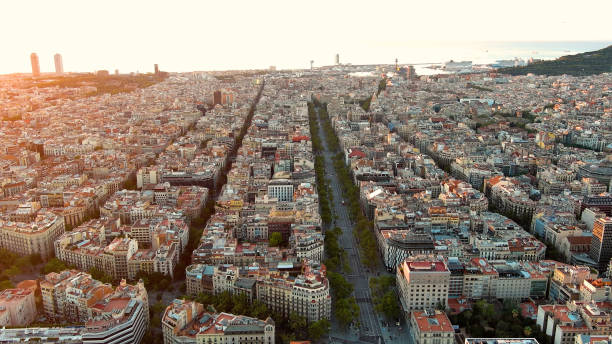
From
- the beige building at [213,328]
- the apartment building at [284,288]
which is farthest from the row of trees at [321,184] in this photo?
the beige building at [213,328]

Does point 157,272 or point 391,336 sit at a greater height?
point 157,272

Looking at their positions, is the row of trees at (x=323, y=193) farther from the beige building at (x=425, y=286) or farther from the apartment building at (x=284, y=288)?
the beige building at (x=425, y=286)

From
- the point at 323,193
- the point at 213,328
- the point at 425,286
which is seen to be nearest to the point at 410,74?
the point at 323,193

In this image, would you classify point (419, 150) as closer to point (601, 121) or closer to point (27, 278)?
point (601, 121)

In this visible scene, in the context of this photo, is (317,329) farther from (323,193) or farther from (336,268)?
(323,193)

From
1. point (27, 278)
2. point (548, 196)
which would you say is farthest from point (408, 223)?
point (27, 278)

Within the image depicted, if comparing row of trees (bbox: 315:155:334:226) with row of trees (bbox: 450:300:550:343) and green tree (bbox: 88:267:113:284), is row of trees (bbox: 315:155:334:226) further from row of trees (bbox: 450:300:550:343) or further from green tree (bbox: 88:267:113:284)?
green tree (bbox: 88:267:113:284)

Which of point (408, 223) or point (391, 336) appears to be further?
point (408, 223)
